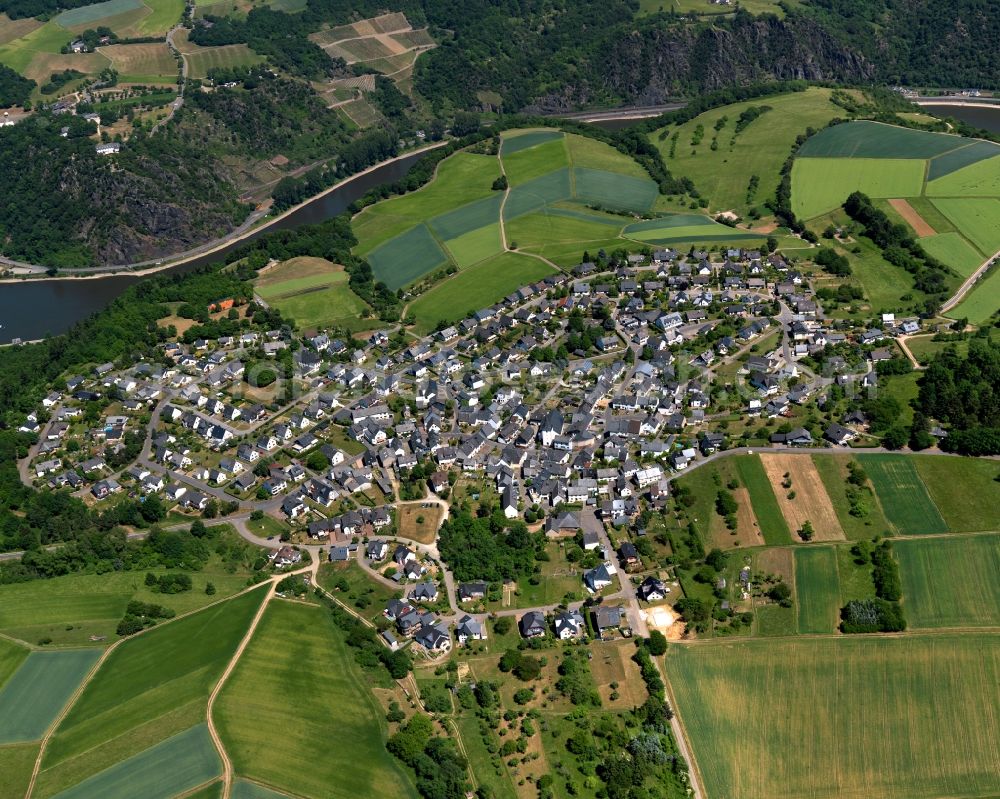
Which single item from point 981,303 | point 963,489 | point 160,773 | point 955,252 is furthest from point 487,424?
point 955,252

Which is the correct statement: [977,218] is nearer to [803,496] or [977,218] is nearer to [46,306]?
[803,496]

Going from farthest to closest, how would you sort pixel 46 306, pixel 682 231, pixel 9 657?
pixel 46 306
pixel 682 231
pixel 9 657

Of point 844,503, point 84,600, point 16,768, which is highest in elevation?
point 844,503

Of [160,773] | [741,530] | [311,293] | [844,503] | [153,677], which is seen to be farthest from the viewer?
[311,293]

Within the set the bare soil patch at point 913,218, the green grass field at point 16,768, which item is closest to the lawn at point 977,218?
the bare soil patch at point 913,218

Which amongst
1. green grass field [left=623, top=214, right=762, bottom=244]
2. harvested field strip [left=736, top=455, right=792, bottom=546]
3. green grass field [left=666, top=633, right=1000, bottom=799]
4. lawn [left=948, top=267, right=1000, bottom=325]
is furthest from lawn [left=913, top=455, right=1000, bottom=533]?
green grass field [left=623, top=214, right=762, bottom=244]

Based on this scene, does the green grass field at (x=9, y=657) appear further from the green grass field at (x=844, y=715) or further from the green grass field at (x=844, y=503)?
the green grass field at (x=844, y=503)

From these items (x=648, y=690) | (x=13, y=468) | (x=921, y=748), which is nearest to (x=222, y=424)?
(x=13, y=468)
